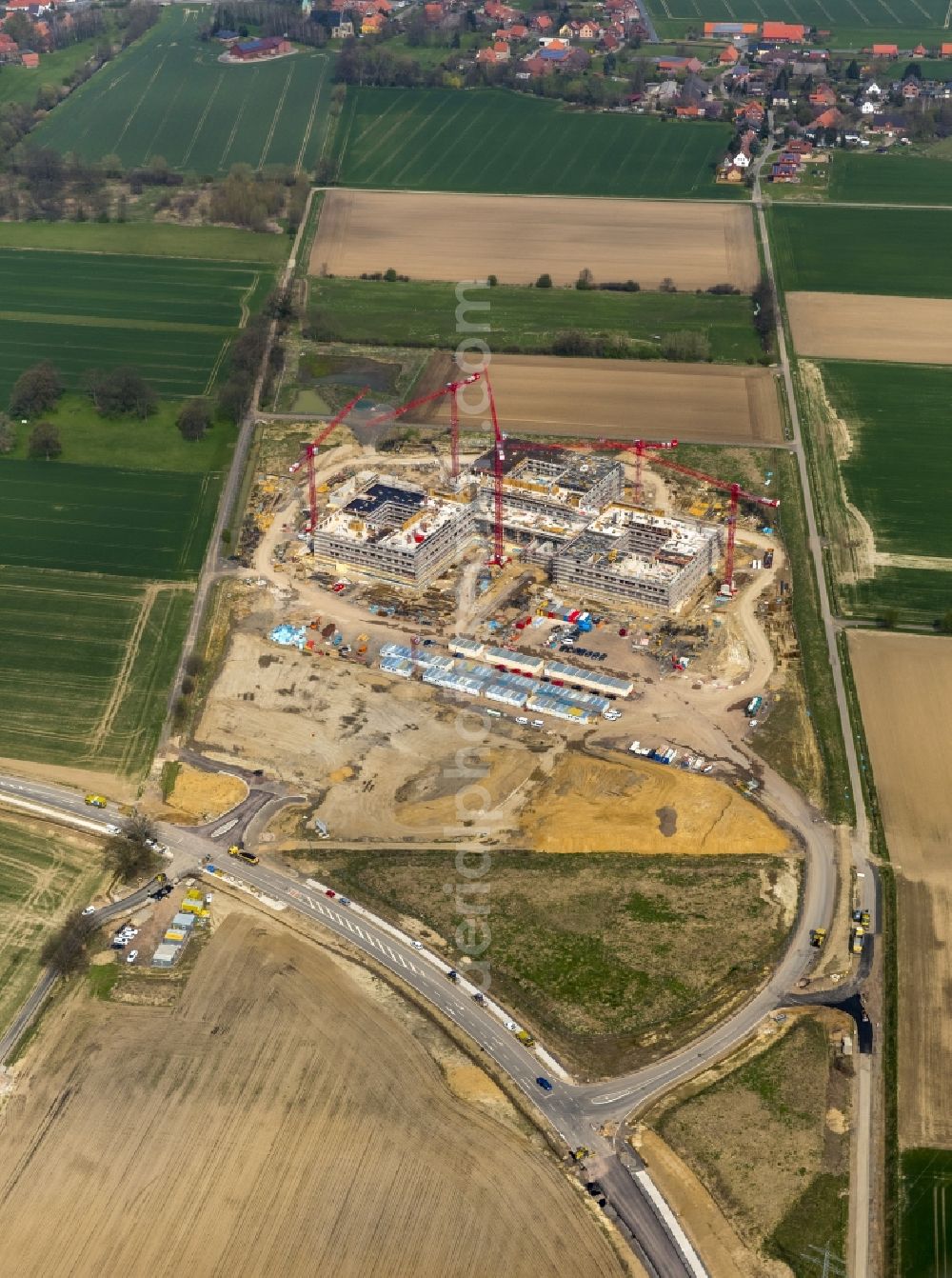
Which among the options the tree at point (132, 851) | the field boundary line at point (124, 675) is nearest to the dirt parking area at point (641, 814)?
the tree at point (132, 851)

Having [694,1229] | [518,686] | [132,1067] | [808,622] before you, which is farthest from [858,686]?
[132,1067]

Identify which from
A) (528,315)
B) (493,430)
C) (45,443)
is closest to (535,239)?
(528,315)

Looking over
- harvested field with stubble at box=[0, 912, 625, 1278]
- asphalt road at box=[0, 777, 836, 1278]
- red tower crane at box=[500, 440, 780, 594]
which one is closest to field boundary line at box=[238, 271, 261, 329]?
red tower crane at box=[500, 440, 780, 594]

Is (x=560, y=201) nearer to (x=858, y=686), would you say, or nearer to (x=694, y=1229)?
(x=858, y=686)

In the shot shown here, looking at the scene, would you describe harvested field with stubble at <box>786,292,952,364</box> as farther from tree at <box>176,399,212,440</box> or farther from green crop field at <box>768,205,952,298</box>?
tree at <box>176,399,212,440</box>

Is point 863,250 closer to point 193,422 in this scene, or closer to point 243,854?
point 193,422
